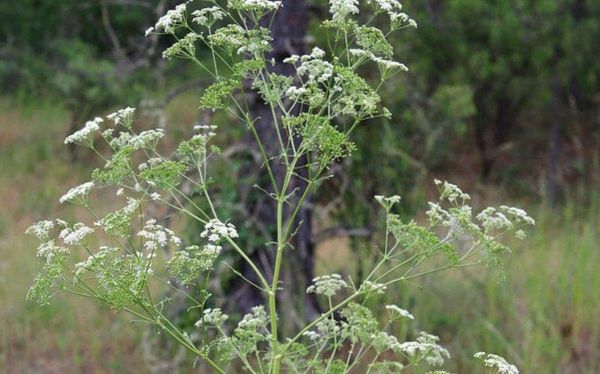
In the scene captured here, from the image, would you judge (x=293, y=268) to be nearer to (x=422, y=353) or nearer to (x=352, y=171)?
(x=352, y=171)

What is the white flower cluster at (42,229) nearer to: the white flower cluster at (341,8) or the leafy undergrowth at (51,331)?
the white flower cluster at (341,8)

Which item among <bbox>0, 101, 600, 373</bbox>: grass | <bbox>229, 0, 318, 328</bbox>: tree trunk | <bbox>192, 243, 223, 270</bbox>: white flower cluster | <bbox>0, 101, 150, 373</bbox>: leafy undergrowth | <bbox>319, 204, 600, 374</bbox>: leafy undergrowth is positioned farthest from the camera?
<bbox>0, 101, 150, 373</bbox>: leafy undergrowth

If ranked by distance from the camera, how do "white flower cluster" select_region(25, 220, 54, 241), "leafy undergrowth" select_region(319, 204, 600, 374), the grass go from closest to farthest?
"white flower cluster" select_region(25, 220, 54, 241) < "leafy undergrowth" select_region(319, 204, 600, 374) < the grass

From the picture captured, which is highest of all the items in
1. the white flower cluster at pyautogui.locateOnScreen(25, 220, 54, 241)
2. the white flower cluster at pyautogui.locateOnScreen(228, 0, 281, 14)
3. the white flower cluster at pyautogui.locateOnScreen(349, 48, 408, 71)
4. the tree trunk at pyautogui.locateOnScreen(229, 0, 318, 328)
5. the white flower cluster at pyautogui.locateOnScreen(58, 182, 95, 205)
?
the white flower cluster at pyautogui.locateOnScreen(228, 0, 281, 14)

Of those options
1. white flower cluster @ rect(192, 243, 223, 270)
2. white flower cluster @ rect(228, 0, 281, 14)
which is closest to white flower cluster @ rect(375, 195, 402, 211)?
white flower cluster @ rect(192, 243, 223, 270)

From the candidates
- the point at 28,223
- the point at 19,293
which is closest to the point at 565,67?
the point at 28,223

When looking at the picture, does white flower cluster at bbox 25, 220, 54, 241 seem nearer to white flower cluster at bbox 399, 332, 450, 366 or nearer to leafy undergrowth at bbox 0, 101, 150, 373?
white flower cluster at bbox 399, 332, 450, 366

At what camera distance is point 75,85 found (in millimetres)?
12555

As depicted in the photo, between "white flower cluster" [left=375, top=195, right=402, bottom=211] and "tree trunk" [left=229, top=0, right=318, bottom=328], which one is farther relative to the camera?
"tree trunk" [left=229, top=0, right=318, bottom=328]

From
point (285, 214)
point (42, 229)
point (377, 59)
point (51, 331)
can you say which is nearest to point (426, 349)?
point (377, 59)

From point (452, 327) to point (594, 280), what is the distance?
105cm

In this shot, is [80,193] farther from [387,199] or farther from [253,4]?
[387,199]

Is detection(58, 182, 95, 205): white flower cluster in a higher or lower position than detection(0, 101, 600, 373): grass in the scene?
higher

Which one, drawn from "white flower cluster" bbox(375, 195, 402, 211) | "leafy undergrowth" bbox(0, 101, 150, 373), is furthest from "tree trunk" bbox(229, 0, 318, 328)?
"white flower cluster" bbox(375, 195, 402, 211)
